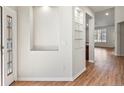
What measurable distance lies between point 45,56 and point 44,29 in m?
0.83

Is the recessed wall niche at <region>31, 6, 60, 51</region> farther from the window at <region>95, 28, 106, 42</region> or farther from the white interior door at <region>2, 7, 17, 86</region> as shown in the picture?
the window at <region>95, 28, 106, 42</region>

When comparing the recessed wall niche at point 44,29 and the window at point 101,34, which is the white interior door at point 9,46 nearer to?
the recessed wall niche at point 44,29

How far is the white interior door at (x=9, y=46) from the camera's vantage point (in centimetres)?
442

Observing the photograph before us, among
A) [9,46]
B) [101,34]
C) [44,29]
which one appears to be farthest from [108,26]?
[9,46]

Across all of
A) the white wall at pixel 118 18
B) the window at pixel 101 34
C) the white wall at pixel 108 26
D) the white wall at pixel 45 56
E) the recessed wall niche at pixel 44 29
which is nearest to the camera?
the white wall at pixel 45 56

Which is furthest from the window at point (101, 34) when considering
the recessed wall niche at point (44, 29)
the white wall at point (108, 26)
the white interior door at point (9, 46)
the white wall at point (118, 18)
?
the white interior door at point (9, 46)

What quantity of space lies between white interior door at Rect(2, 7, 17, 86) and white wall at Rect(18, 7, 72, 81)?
27cm

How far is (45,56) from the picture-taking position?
5379 millimetres

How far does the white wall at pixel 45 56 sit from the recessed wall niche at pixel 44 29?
26 cm

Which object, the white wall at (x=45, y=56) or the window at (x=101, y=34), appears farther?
the window at (x=101, y=34)
